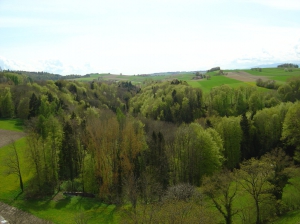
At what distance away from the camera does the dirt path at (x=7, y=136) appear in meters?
56.0

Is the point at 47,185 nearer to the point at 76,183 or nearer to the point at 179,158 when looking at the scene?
the point at 76,183

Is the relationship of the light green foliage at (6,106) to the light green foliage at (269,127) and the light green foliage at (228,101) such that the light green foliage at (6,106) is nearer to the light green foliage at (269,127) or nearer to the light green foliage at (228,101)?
the light green foliage at (228,101)

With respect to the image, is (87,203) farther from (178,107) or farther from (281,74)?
(281,74)

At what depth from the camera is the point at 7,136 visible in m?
60.3

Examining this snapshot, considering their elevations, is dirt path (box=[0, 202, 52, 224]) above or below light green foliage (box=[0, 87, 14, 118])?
below

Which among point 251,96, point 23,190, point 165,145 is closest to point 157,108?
point 251,96

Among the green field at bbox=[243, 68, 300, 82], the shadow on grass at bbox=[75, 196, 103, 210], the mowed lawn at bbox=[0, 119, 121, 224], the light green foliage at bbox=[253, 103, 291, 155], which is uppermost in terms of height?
the green field at bbox=[243, 68, 300, 82]

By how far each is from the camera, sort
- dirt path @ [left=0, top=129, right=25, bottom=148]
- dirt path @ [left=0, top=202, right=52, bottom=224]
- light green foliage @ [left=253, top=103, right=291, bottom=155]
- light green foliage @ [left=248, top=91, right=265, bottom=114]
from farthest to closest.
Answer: light green foliage @ [left=248, top=91, right=265, bottom=114] < light green foliage @ [left=253, top=103, right=291, bottom=155] < dirt path @ [left=0, top=129, right=25, bottom=148] < dirt path @ [left=0, top=202, right=52, bottom=224]

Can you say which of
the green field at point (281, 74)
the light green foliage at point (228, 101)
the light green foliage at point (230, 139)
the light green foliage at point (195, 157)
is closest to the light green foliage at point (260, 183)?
the light green foliage at point (195, 157)

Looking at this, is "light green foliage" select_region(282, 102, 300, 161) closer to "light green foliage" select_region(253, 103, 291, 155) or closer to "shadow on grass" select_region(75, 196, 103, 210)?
"light green foliage" select_region(253, 103, 291, 155)

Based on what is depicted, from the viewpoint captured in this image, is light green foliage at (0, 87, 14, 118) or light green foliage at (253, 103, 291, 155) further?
light green foliage at (0, 87, 14, 118)

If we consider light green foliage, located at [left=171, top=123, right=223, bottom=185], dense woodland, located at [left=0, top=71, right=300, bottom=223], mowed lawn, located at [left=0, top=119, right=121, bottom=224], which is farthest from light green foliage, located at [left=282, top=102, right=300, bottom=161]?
mowed lawn, located at [left=0, top=119, right=121, bottom=224]

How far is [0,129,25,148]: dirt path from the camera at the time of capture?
56.0 meters

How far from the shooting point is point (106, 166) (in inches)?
1585
